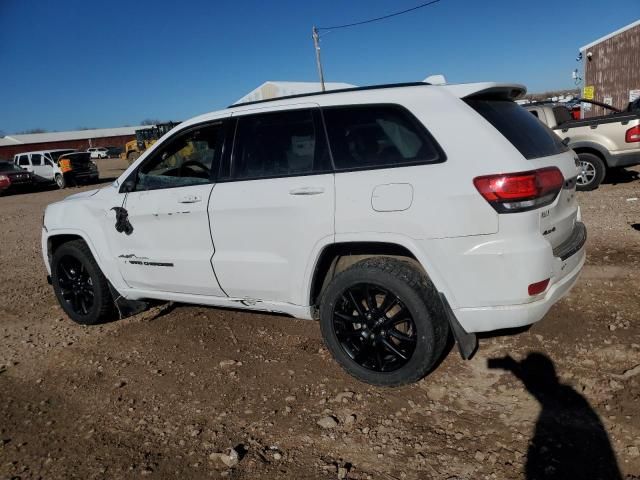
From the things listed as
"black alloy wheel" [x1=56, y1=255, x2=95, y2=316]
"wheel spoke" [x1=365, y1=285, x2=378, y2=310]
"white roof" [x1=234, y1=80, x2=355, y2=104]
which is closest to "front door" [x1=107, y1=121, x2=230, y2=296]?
"black alloy wheel" [x1=56, y1=255, x2=95, y2=316]

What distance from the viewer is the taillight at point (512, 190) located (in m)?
2.58

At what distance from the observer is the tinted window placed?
3174 mm

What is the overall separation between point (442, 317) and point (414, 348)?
26cm

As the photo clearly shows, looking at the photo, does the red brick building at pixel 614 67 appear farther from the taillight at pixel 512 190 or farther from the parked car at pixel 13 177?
the parked car at pixel 13 177

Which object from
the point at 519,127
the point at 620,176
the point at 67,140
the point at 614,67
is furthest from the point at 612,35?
the point at 67,140

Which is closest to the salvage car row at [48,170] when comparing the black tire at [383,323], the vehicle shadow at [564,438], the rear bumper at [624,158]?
the rear bumper at [624,158]

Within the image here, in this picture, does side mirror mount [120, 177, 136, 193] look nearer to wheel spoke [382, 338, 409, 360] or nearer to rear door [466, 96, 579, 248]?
wheel spoke [382, 338, 409, 360]

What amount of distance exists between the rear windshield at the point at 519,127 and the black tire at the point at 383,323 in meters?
0.95

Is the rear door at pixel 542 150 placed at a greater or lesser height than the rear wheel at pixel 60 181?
lesser

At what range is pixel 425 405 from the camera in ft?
9.73

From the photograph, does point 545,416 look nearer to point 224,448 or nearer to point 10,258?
point 224,448

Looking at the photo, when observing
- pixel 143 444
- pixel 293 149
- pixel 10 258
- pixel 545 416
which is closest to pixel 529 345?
pixel 545 416

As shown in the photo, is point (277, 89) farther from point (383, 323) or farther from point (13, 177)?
point (383, 323)

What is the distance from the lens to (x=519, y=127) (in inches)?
117
